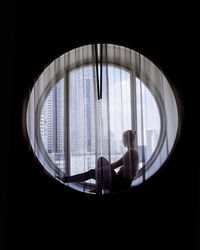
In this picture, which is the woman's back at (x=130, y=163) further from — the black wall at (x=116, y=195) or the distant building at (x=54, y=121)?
the distant building at (x=54, y=121)

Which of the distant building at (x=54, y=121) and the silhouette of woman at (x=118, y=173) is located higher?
the distant building at (x=54, y=121)

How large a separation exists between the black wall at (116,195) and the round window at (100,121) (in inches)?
2.6

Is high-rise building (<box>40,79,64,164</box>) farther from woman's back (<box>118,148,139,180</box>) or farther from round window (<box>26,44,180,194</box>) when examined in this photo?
woman's back (<box>118,148,139,180</box>)

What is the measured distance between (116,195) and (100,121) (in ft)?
1.69

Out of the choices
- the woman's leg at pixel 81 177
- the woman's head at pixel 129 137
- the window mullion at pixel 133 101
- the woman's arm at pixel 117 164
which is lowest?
the woman's leg at pixel 81 177

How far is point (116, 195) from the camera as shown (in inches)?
68.6

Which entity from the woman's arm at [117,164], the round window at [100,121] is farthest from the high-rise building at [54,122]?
the woman's arm at [117,164]

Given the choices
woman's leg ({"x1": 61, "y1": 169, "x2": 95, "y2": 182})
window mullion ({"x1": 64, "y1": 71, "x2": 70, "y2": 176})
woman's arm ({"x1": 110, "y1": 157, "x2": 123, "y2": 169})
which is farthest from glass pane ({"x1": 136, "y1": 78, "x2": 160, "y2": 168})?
window mullion ({"x1": 64, "y1": 71, "x2": 70, "y2": 176})

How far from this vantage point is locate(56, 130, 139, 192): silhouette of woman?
68.3 inches

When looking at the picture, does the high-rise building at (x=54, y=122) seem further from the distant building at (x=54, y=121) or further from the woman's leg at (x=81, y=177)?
the woman's leg at (x=81, y=177)

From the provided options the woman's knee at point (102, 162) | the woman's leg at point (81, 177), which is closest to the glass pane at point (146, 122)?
the woman's knee at point (102, 162)

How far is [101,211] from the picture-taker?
1.73 m

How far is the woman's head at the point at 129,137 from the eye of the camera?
1.77 meters

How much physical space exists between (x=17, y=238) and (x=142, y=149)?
1.02 meters
